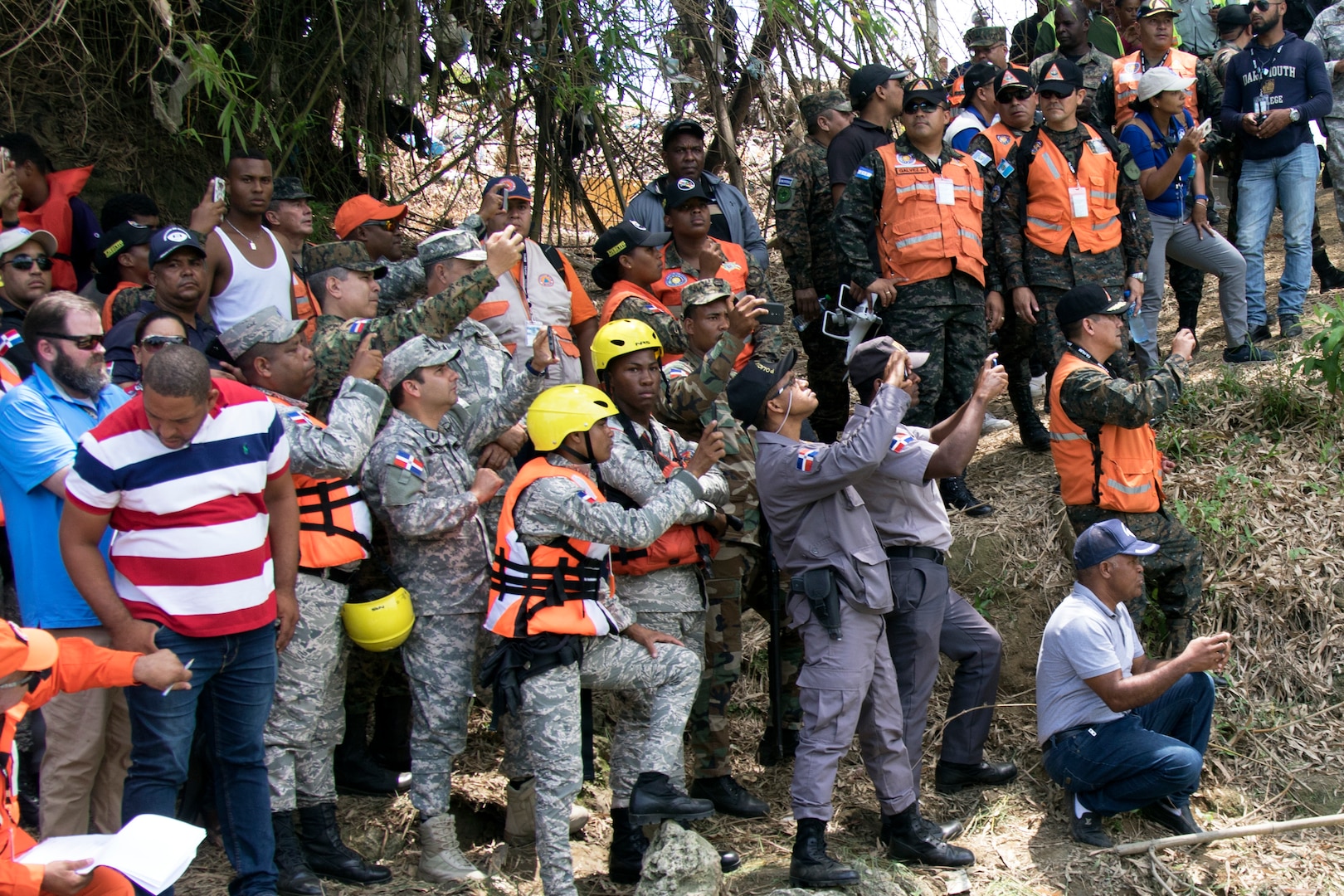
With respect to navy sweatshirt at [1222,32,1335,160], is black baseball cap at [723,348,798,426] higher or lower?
lower

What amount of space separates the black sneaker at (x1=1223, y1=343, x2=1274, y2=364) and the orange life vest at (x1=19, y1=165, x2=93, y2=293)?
6807 millimetres

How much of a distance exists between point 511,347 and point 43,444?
2.31 meters

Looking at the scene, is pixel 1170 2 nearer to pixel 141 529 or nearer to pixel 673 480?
pixel 673 480

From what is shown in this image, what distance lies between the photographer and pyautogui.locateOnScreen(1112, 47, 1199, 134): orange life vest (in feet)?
25.4

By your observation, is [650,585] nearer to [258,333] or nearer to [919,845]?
[919,845]

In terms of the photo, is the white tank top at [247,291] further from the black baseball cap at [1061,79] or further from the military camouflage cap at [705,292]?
the black baseball cap at [1061,79]

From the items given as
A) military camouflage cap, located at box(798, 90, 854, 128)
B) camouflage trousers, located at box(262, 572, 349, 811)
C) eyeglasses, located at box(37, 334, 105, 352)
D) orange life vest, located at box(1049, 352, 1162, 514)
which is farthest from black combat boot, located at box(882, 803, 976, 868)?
military camouflage cap, located at box(798, 90, 854, 128)

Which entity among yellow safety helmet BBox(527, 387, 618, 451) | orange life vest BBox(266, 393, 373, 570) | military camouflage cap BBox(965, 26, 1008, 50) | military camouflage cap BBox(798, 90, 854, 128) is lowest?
orange life vest BBox(266, 393, 373, 570)

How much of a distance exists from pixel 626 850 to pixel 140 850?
6.76 feet

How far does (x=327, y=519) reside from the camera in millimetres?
4715

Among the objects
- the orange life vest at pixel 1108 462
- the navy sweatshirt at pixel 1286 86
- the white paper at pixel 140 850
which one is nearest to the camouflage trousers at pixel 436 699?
the white paper at pixel 140 850

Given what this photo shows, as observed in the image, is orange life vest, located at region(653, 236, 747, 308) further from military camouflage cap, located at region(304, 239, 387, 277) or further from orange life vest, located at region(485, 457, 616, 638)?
orange life vest, located at region(485, 457, 616, 638)

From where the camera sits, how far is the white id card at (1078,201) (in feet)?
22.0

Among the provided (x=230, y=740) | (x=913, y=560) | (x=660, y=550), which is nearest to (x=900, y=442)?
(x=913, y=560)
